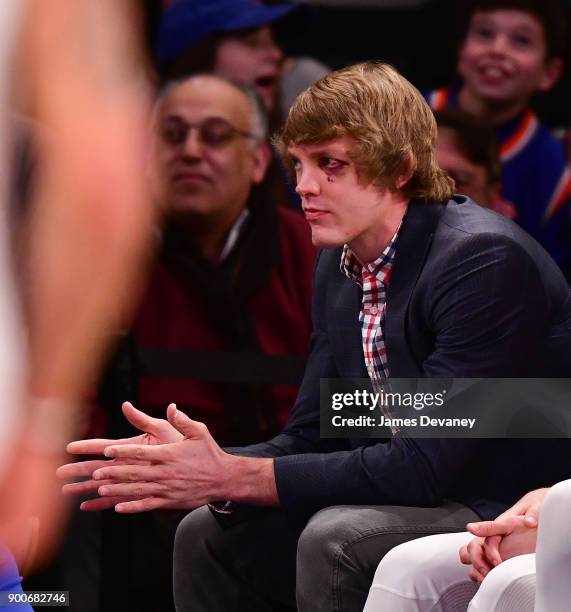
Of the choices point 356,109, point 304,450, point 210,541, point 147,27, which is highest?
point 147,27

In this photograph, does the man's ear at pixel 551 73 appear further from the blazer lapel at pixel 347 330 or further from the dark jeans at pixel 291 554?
the dark jeans at pixel 291 554

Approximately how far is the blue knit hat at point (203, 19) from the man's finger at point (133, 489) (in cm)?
169

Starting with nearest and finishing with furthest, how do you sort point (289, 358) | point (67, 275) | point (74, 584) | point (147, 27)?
point (67, 275)
point (74, 584)
point (289, 358)
point (147, 27)

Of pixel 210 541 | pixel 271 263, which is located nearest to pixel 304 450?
pixel 210 541

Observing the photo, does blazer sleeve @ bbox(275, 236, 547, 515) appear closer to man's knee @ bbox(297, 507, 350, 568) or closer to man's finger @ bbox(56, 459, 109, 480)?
man's knee @ bbox(297, 507, 350, 568)

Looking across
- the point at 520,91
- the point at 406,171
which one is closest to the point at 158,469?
the point at 406,171

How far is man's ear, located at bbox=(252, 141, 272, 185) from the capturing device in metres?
3.11

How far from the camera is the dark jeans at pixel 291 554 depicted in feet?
5.81

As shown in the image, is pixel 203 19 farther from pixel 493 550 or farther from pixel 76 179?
pixel 76 179

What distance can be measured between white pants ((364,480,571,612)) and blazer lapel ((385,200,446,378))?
1.07 ft

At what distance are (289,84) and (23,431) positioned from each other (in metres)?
2.66

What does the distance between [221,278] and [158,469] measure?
47.1 inches

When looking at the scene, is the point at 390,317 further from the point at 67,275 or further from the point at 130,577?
the point at 67,275

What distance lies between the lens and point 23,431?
2.22 feet
